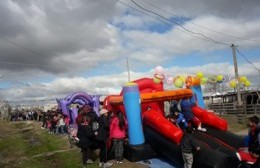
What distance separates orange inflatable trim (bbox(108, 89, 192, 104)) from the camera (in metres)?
12.6

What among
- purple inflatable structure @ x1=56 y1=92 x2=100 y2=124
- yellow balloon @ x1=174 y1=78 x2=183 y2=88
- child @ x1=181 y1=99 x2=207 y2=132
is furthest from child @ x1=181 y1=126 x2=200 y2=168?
purple inflatable structure @ x1=56 y1=92 x2=100 y2=124

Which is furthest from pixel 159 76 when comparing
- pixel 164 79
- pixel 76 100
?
pixel 76 100

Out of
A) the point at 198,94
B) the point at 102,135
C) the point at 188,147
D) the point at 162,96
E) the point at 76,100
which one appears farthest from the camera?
the point at 76,100

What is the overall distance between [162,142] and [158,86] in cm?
300

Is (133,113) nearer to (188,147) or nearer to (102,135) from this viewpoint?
(102,135)

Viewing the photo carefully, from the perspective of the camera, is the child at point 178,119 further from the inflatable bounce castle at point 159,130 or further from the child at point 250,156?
the child at point 250,156

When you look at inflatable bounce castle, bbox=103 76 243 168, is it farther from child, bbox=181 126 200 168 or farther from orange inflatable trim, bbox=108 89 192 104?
child, bbox=181 126 200 168

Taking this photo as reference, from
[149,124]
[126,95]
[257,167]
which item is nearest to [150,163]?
[149,124]

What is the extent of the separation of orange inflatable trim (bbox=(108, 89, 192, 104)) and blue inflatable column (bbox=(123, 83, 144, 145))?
50 cm

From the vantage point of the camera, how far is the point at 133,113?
1210 centimetres

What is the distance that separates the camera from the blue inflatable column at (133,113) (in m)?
12.1

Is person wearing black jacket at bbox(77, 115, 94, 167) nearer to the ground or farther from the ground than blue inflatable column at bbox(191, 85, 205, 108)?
nearer to the ground

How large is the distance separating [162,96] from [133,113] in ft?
4.42

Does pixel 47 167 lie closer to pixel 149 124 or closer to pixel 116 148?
pixel 116 148
